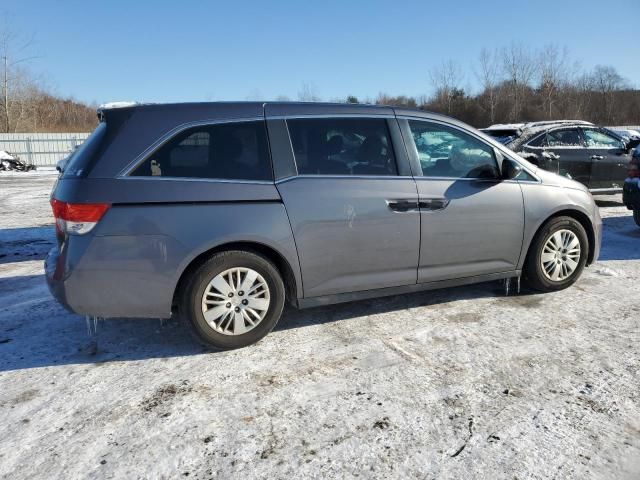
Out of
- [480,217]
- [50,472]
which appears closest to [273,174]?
[480,217]

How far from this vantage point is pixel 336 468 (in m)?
2.29

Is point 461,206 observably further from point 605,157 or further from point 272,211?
point 605,157

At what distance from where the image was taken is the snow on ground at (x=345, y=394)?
2346 mm

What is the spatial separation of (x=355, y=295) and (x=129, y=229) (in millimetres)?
1775

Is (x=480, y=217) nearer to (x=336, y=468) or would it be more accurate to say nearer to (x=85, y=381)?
(x=336, y=468)

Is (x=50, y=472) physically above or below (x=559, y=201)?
below

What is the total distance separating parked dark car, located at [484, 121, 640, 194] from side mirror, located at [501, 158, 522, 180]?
521cm

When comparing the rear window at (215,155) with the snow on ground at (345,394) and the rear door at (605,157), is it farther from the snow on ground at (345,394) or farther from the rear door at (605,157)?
the rear door at (605,157)

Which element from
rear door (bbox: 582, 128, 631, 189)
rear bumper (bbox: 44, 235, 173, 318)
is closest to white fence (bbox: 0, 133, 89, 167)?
rear door (bbox: 582, 128, 631, 189)

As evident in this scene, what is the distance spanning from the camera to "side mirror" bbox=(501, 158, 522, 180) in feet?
14.0

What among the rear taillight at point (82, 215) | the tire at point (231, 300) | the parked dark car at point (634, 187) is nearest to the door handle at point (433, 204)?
the tire at point (231, 300)

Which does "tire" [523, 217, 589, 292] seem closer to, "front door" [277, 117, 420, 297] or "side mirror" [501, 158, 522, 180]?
"side mirror" [501, 158, 522, 180]

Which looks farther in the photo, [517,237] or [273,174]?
[517,237]

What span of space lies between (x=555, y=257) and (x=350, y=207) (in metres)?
2.25
